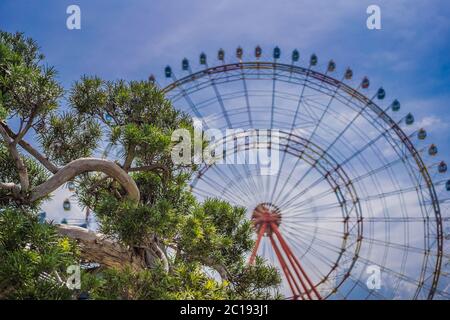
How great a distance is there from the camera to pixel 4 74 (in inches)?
196

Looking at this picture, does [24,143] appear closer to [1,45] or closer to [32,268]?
[1,45]

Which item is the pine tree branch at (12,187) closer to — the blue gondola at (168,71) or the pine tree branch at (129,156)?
the pine tree branch at (129,156)

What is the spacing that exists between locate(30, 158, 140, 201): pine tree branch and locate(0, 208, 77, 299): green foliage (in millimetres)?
551

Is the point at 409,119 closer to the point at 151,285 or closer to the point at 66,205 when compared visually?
the point at 66,205

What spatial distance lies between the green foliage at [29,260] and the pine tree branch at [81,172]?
Result: 55 cm

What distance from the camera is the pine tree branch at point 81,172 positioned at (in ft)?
16.1

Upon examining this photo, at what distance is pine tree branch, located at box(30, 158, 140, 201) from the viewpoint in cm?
489

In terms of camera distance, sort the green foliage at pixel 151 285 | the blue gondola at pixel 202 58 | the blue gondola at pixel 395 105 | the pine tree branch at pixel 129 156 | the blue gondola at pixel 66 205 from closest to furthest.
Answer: the green foliage at pixel 151 285, the pine tree branch at pixel 129 156, the blue gondola at pixel 66 205, the blue gondola at pixel 202 58, the blue gondola at pixel 395 105

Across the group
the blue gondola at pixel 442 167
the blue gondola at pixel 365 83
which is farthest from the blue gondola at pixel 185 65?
the blue gondola at pixel 442 167

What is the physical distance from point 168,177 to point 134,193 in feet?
2.14

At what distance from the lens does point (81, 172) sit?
205 inches

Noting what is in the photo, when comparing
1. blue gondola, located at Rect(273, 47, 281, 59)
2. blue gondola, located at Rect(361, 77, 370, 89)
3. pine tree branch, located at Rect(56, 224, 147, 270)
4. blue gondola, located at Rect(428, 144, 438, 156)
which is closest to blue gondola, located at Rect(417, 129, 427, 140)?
blue gondola, located at Rect(428, 144, 438, 156)

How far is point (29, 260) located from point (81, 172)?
1419 millimetres
